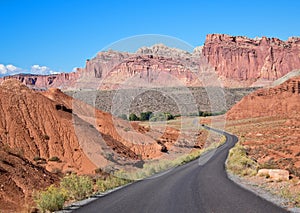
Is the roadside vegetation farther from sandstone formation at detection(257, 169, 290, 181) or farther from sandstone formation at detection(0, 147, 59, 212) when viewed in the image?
sandstone formation at detection(257, 169, 290, 181)

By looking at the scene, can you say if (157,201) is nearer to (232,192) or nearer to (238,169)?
(232,192)

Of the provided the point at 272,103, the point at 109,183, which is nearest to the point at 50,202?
the point at 109,183

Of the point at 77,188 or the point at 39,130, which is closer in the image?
the point at 77,188

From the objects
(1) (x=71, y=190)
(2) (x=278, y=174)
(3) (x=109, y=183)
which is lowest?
(3) (x=109, y=183)

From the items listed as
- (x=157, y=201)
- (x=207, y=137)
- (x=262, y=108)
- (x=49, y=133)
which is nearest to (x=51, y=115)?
(x=49, y=133)

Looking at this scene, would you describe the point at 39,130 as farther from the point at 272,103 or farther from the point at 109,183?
the point at 272,103

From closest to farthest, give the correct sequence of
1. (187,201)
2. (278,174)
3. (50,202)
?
(50,202) → (187,201) → (278,174)

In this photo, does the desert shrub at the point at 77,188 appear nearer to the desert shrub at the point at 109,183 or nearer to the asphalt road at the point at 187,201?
the asphalt road at the point at 187,201

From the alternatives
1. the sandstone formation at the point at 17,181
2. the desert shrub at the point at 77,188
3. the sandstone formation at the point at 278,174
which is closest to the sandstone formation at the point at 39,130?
the sandstone formation at the point at 17,181

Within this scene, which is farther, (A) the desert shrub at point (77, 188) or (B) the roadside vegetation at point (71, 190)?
(A) the desert shrub at point (77, 188)

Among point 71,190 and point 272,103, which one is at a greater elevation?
point 272,103

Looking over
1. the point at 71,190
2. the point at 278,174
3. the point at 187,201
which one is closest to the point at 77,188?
the point at 71,190

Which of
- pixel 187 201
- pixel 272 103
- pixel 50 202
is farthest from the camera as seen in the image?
pixel 272 103

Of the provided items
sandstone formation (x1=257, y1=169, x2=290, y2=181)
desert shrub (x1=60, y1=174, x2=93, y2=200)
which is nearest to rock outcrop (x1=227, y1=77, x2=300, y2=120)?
sandstone formation (x1=257, y1=169, x2=290, y2=181)
